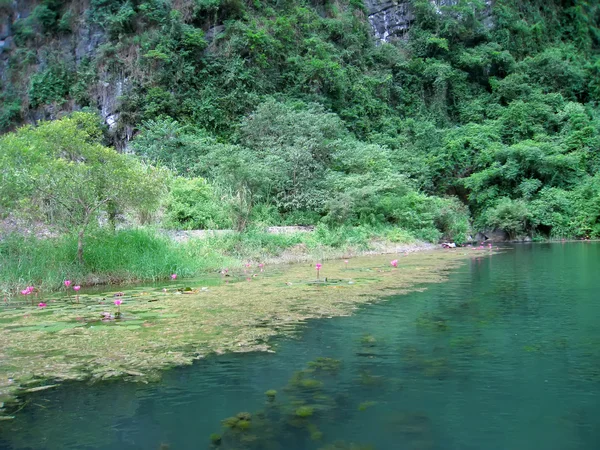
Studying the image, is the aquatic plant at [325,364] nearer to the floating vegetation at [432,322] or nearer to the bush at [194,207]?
the floating vegetation at [432,322]

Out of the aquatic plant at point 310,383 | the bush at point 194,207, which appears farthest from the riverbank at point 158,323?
the bush at point 194,207

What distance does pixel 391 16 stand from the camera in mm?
44688

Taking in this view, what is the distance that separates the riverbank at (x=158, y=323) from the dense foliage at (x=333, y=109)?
8733 mm

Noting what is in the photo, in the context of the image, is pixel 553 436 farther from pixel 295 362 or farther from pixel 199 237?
pixel 199 237

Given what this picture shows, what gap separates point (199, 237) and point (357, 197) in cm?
891

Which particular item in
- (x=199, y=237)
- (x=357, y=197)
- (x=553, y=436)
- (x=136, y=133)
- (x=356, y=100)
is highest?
(x=356, y=100)

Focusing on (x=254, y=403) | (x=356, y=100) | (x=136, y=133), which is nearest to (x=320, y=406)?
(x=254, y=403)

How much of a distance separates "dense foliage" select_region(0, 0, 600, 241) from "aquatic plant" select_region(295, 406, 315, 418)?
1470 cm

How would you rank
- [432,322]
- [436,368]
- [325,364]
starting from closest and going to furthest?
1. [436,368]
2. [325,364]
3. [432,322]

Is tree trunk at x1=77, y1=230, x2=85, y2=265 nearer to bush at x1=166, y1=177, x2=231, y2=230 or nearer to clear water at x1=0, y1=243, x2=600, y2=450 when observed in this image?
clear water at x1=0, y1=243, x2=600, y2=450

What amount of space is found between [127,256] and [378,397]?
9290 millimetres

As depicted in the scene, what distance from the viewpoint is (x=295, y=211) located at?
24.0 meters

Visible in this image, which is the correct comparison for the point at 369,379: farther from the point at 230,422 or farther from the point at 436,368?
the point at 230,422

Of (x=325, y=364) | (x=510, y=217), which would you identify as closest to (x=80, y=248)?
(x=325, y=364)
